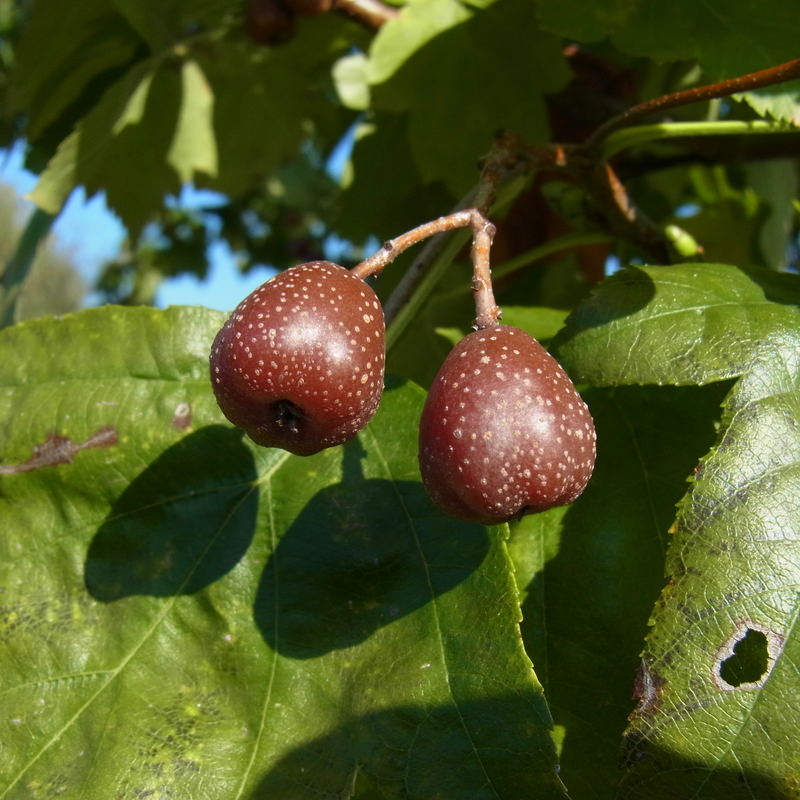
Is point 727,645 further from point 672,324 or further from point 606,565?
point 672,324

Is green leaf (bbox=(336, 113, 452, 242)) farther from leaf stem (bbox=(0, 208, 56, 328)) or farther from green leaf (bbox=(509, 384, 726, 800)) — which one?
green leaf (bbox=(509, 384, 726, 800))

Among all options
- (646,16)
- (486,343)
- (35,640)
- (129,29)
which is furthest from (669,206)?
(35,640)

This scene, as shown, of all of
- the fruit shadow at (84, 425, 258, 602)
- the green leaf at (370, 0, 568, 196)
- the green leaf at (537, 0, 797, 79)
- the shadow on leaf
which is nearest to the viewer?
the shadow on leaf

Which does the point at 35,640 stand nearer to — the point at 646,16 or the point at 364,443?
the point at 364,443

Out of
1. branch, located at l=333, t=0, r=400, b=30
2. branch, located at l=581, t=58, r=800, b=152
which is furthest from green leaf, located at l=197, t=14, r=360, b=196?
branch, located at l=581, t=58, r=800, b=152

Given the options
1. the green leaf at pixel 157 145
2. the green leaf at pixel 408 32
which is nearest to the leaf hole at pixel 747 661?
the green leaf at pixel 408 32

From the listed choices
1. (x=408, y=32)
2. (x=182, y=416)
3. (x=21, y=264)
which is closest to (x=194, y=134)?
(x=21, y=264)

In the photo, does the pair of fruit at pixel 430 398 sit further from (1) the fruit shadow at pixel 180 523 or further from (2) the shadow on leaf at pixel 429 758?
(1) the fruit shadow at pixel 180 523
